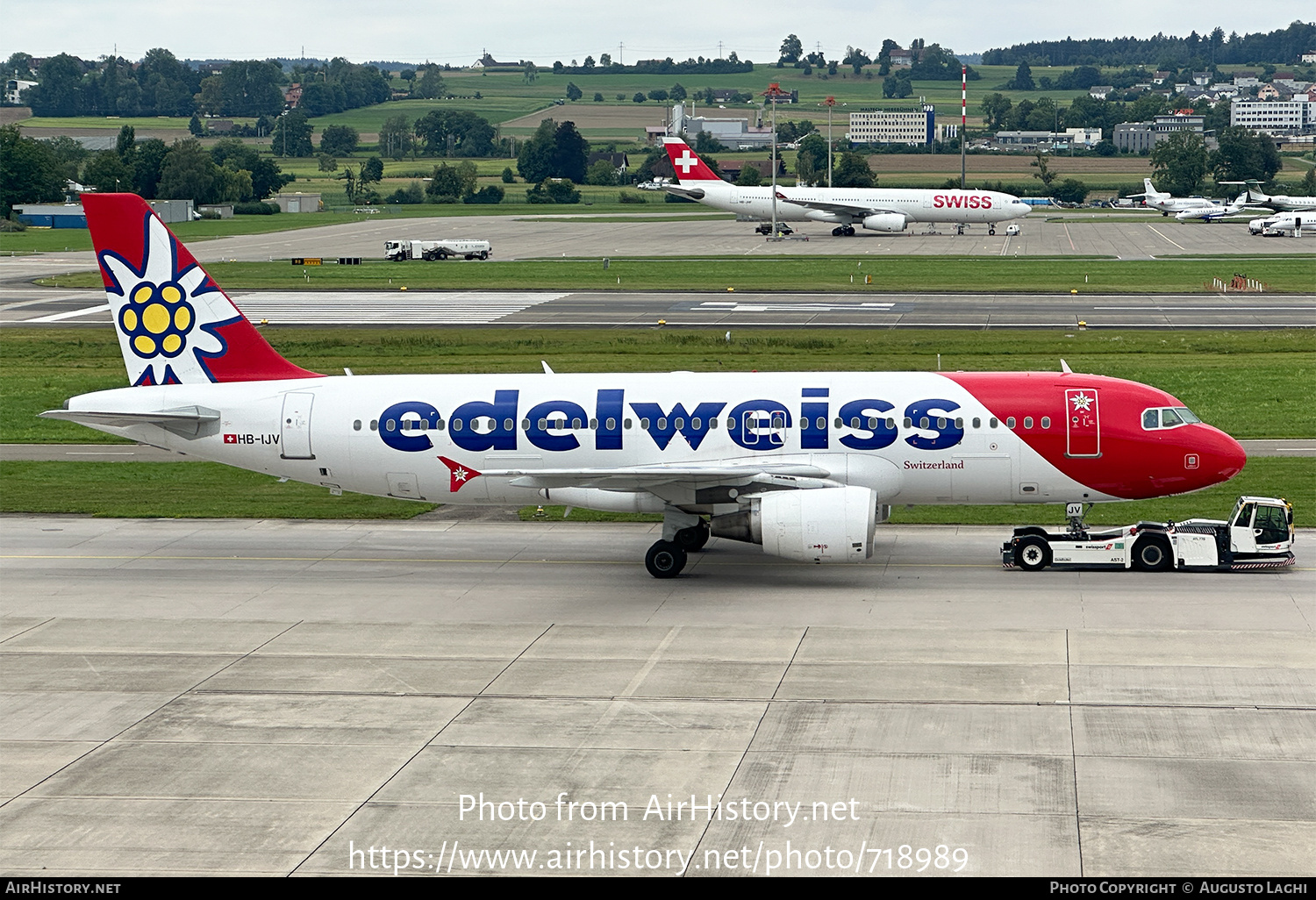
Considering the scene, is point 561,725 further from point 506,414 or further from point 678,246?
point 678,246

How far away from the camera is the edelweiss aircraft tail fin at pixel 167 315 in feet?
117

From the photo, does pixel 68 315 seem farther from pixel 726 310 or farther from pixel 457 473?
pixel 457 473

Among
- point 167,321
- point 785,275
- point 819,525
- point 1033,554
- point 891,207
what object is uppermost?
point 167,321

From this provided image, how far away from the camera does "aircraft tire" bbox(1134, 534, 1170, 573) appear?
32.7m

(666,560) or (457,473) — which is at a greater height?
(457,473)

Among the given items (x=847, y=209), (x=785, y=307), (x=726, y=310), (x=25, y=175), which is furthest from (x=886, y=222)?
(x=25, y=175)

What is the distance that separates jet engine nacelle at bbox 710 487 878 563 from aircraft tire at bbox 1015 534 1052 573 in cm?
419

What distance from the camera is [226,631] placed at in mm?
29641

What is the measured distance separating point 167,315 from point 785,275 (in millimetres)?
75556

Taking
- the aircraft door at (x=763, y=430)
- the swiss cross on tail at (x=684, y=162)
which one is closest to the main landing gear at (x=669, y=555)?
the aircraft door at (x=763, y=430)

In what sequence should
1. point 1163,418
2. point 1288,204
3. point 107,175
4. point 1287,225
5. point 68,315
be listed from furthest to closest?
point 107,175
point 1288,204
point 1287,225
point 68,315
point 1163,418

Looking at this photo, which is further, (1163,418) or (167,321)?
(167,321)

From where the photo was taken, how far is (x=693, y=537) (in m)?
34.7

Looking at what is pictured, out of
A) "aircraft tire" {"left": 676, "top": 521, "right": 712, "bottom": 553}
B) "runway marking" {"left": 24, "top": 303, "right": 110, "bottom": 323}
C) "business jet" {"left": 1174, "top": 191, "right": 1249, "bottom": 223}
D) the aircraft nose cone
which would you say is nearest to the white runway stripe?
"runway marking" {"left": 24, "top": 303, "right": 110, "bottom": 323}
